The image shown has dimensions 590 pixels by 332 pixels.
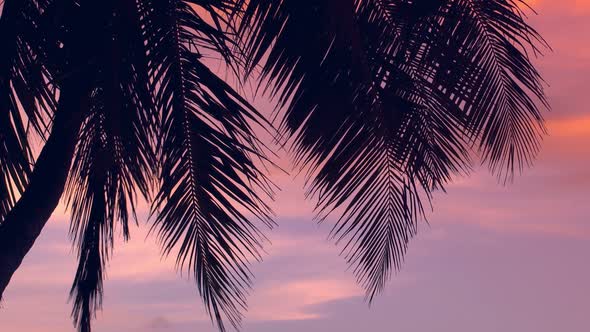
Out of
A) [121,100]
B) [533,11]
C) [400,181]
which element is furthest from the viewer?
[533,11]

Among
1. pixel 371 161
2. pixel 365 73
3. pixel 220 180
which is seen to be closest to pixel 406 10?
pixel 365 73

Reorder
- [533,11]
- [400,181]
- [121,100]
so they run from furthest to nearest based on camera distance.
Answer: [533,11] < [400,181] < [121,100]

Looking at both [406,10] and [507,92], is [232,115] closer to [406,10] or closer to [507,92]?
[406,10]

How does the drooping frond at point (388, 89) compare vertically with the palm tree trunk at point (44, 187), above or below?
above

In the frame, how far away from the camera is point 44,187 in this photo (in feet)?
22.6

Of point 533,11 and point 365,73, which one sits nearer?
point 365,73

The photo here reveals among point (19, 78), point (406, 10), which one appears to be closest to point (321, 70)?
point (406, 10)

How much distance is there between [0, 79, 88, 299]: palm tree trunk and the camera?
6.69 m

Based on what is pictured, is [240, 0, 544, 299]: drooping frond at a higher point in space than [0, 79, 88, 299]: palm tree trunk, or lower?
higher

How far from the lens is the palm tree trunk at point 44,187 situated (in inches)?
263

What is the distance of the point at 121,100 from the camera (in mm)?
6219

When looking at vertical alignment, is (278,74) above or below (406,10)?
below

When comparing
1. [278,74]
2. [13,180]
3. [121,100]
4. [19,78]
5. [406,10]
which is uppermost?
[406,10]

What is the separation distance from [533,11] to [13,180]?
4130 millimetres
